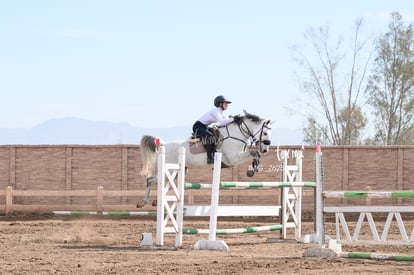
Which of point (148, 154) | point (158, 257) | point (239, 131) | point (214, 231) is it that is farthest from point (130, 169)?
point (158, 257)

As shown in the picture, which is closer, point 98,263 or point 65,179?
point 98,263

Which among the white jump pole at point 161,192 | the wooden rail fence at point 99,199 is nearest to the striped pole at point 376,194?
the white jump pole at point 161,192

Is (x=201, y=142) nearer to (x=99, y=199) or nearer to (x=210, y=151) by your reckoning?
(x=210, y=151)

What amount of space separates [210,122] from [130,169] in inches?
428

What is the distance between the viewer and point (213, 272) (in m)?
10.0

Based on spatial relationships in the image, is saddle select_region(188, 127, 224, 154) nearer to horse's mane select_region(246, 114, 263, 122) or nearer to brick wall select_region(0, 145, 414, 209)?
horse's mane select_region(246, 114, 263, 122)

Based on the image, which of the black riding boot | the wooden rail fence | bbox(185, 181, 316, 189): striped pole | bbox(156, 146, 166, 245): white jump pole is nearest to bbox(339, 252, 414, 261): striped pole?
bbox(185, 181, 316, 189): striped pole

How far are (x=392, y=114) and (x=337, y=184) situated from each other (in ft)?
73.7

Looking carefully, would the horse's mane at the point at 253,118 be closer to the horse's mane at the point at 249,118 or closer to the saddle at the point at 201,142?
the horse's mane at the point at 249,118

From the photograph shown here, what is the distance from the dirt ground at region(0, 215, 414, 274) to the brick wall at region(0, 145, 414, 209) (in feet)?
29.1

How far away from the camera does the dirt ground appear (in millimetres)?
10242

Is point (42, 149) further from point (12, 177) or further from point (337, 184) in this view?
point (337, 184)

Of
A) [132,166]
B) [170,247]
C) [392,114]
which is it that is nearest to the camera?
[170,247]

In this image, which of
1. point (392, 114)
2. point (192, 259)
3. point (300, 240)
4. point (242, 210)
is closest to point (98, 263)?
point (192, 259)
